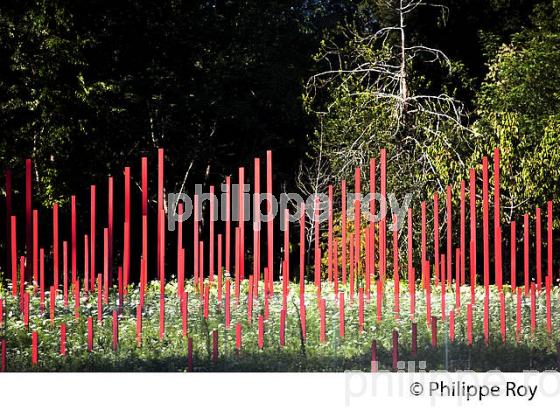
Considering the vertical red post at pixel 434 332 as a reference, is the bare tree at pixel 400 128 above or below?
above

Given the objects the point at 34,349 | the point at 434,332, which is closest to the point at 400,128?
the point at 434,332

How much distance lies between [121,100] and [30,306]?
7.63 metres

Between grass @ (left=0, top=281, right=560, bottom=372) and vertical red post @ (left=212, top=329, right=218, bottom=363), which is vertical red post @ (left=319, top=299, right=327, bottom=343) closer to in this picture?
grass @ (left=0, top=281, right=560, bottom=372)

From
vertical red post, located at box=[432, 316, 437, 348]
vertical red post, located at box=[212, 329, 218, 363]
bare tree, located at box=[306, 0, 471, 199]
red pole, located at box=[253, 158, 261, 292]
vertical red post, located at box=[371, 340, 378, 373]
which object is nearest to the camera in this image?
vertical red post, located at box=[371, 340, 378, 373]

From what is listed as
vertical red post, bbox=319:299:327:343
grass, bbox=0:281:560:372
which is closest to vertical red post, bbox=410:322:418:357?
grass, bbox=0:281:560:372

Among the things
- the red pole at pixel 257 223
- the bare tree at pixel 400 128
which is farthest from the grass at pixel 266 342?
the bare tree at pixel 400 128

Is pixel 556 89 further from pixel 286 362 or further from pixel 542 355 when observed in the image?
pixel 286 362

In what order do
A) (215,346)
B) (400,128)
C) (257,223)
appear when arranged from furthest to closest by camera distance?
1. (400,128)
2. (257,223)
3. (215,346)

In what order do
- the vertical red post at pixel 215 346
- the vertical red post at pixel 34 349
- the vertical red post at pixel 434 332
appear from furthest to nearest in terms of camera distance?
the vertical red post at pixel 434 332 → the vertical red post at pixel 215 346 → the vertical red post at pixel 34 349

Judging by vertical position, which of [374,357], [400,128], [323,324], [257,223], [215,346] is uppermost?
[400,128]

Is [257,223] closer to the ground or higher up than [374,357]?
higher up

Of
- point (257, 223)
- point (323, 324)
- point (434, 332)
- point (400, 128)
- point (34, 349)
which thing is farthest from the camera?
point (400, 128)

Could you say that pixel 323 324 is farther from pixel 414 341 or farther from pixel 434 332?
pixel 434 332

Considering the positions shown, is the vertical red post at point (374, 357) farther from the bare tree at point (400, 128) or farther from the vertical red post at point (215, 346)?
the bare tree at point (400, 128)
